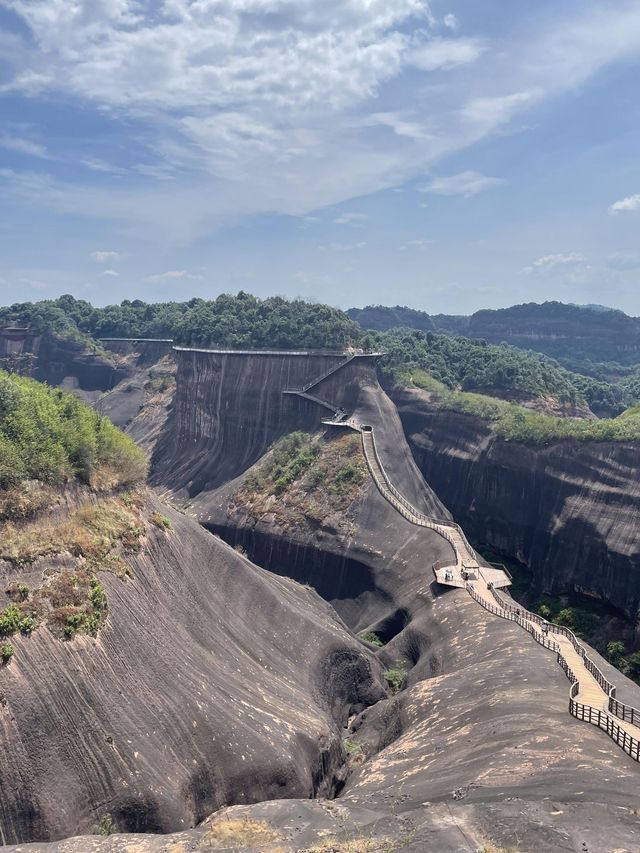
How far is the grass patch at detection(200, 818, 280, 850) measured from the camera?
24047 mm

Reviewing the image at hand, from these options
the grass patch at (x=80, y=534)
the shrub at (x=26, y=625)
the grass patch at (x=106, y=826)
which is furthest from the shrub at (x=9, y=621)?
the grass patch at (x=106, y=826)

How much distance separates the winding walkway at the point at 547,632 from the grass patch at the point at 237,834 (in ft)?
49.1

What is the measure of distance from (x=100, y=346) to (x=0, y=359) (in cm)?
2218

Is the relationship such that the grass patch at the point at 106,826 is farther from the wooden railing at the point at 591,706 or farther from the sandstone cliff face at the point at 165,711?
the wooden railing at the point at 591,706

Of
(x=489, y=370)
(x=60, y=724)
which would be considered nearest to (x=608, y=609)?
(x=60, y=724)

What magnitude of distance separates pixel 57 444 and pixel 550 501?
53982 mm

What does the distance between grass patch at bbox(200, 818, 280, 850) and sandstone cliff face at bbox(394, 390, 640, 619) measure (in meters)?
44.3

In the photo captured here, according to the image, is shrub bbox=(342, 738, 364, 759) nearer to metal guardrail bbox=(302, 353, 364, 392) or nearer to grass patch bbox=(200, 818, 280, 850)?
grass patch bbox=(200, 818, 280, 850)

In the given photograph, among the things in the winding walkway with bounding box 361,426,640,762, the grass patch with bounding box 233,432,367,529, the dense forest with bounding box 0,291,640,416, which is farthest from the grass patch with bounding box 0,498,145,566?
the dense forest with bounding box 0,291,640,416

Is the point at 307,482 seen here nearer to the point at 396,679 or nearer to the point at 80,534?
the point at 396,679

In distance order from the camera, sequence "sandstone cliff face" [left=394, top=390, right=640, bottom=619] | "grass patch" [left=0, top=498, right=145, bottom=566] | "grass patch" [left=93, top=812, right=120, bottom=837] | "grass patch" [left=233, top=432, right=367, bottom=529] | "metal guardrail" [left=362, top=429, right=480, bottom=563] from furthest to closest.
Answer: "grass patch" [left=233, top=432, right=367, bottom=529] → "sandstone cliff face" [left=394, top=390, right=640, bottom=619] → "metal guardrail" [left=362, top=429, right=480, bottom=563] → "grass patch" [left=0, top=498, right=145, bottom=566] → "grass patch" [left=93, top=812, right=120, bottom=837]

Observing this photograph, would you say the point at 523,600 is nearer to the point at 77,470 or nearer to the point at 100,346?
the point at 77,470

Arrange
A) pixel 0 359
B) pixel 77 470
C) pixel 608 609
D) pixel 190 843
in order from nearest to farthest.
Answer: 1. pixel 190 843
2. pixel 77 470
3. pixel 608 609
4. pixel 0 359

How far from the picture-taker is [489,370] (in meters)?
114
